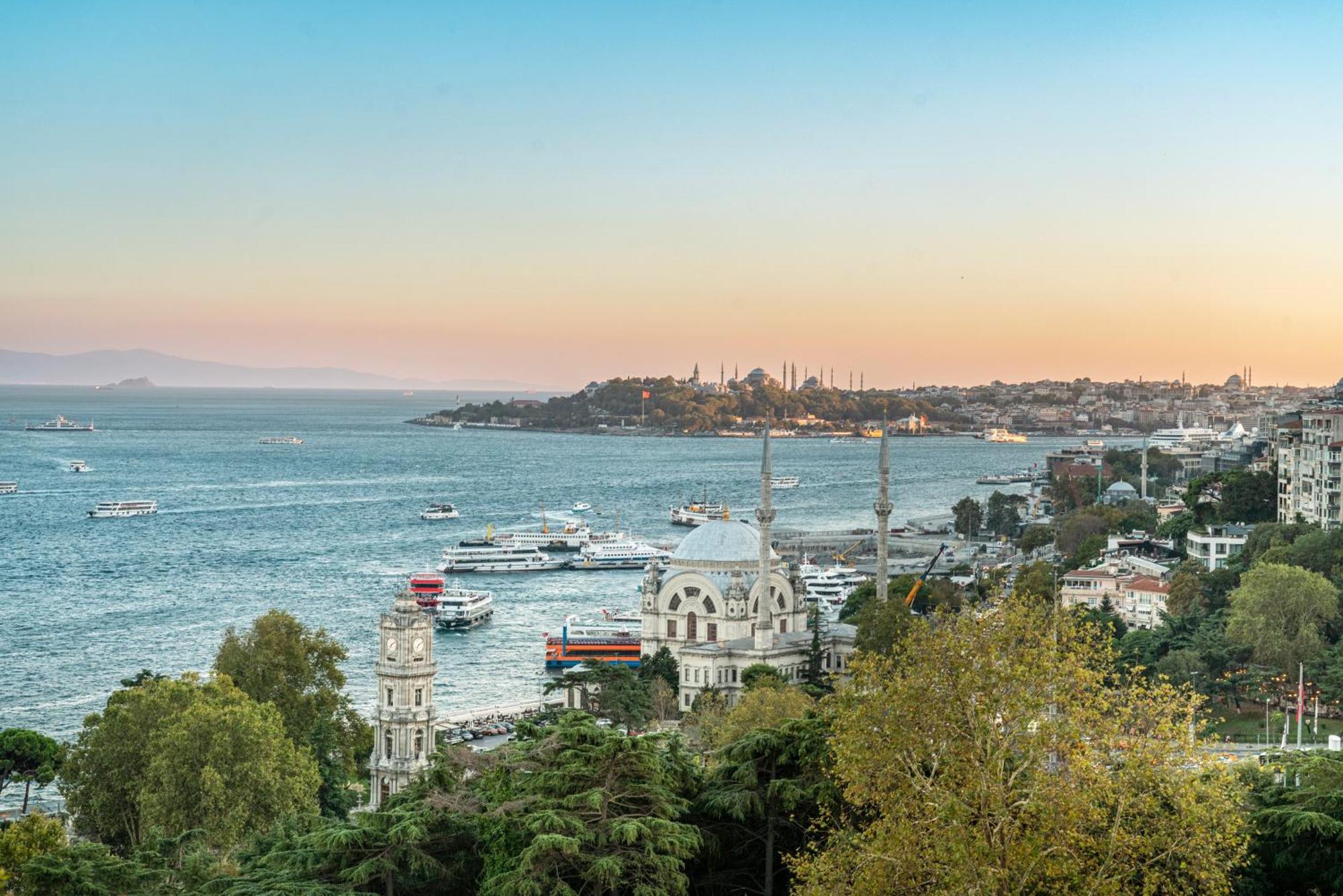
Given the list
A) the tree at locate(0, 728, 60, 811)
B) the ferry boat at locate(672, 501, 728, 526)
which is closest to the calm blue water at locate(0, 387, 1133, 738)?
the ferry boat at locate(672, 501, 728, 526)

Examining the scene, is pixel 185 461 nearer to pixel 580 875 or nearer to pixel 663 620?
pixel 663 620

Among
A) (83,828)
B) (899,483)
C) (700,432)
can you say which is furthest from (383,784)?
(700,432)

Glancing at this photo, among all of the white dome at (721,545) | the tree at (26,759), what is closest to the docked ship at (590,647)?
the white dome at (721,545)

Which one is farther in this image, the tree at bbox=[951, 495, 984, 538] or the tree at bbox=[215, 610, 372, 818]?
the tree at bbox=[951, 495, 984, 538]

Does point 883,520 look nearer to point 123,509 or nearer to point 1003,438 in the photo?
point 123,509

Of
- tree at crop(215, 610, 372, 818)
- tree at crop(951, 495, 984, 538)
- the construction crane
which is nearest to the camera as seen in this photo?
tree at crop(215, 610, 372, 818)

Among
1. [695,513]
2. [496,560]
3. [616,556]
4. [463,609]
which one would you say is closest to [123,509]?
[496,560]

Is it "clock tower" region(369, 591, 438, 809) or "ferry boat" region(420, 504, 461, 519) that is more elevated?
"clock tower" region(369, 591, 438, 809)

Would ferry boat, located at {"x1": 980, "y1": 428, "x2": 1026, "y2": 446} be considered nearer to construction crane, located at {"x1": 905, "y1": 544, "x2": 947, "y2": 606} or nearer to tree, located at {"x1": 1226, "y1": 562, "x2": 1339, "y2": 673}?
construction crane, located at {"x1": 905, "y1": 544, "x2": 947, "y2": 606}
